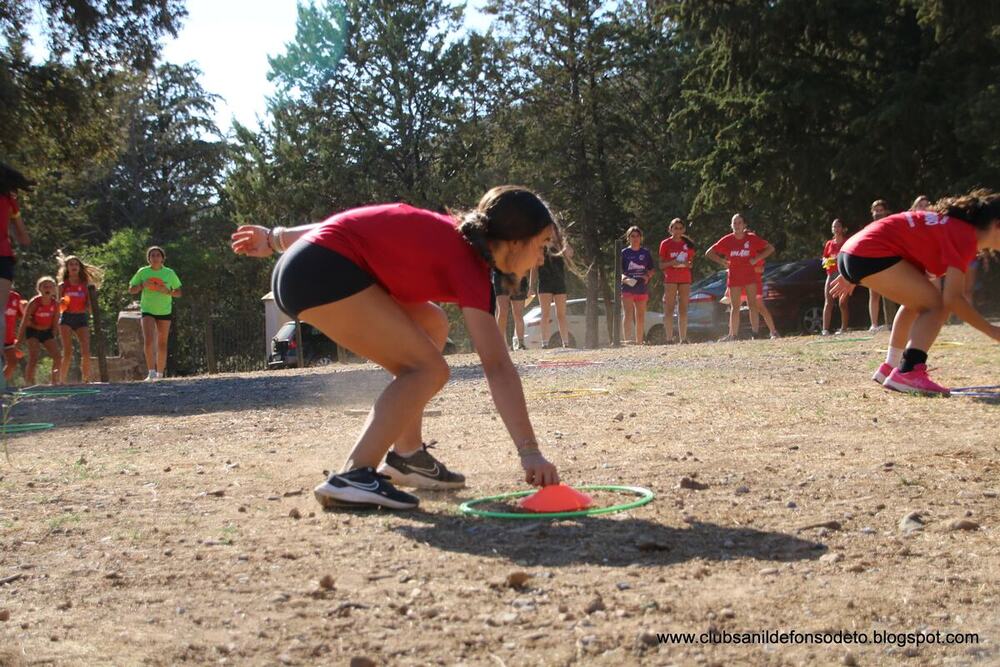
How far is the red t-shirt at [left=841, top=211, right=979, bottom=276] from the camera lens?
795 cm

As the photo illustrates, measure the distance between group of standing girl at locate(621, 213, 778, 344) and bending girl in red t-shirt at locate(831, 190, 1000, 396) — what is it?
8108mm

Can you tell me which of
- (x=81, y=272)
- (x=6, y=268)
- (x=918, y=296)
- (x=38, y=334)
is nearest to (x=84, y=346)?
(x=38, y=334)

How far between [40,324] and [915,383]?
43.2 feet

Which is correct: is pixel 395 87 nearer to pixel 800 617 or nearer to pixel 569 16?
pixel 569 16

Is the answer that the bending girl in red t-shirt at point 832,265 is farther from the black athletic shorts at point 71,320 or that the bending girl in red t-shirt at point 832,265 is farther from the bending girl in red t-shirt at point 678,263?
the black athletic shorts at point 71,320

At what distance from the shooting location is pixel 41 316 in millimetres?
16922

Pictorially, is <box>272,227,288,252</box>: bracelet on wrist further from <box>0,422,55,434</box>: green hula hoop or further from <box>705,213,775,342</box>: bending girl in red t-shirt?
<box>705,213,775,342</box>: bending girl in red t-shirt

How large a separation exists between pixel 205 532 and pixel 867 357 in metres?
8.68

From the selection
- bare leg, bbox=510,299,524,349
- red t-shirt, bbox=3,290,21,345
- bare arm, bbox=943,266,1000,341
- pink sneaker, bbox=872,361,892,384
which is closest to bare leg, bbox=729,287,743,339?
bare leg, bbox=510,299,524,349

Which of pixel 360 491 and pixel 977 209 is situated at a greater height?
pixel 977 209

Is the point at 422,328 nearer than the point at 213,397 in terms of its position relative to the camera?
Yes

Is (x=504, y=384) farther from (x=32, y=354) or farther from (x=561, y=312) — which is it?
(x=32, y=354)

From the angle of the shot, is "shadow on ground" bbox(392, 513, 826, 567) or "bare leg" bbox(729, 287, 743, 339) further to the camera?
"bare leg" bbox(729, 287, 743, 339)

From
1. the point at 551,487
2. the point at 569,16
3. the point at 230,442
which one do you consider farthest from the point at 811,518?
the point at 569,16
